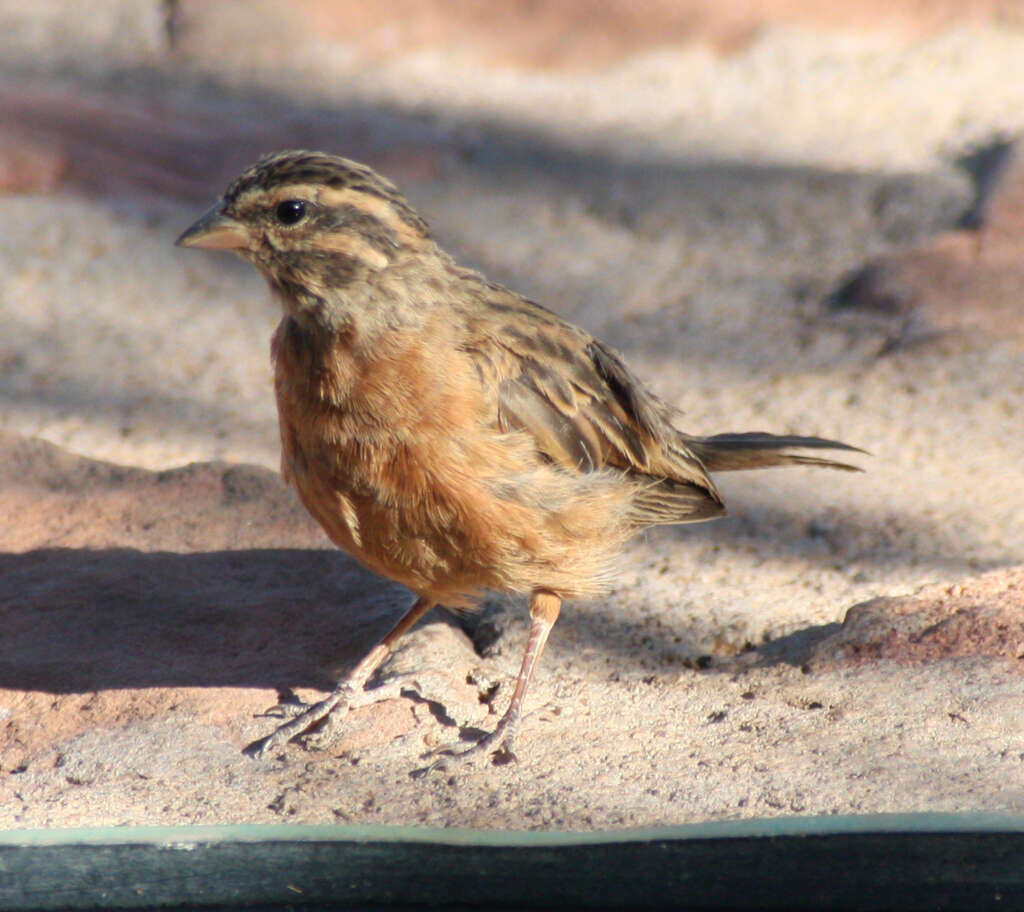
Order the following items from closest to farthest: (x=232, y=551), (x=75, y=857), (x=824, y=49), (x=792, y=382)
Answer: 1. (x=75, y=857)
2. (x=232, y=551)
3. (x=792, y=382)
4. (x=824, y=49)

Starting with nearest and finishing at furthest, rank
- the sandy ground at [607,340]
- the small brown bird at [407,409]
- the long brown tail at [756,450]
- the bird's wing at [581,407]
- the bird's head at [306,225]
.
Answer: the sandy ground at [607,340] → the small brown bird at [407,409] → the bird's head at [306,225] → the bird's wing at [581,407] → the long brown tail at [756,450]

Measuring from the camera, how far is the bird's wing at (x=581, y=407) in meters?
4.03

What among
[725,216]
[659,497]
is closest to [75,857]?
Result: [659,497]

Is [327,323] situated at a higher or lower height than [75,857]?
higher

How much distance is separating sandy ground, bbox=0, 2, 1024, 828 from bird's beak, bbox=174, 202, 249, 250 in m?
1.27

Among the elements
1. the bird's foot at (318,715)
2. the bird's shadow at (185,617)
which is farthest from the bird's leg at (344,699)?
the bird's shadow at (185,617)

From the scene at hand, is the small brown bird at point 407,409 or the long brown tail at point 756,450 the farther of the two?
the long brown tail at point 756,450

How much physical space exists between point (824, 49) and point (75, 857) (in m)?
7.91

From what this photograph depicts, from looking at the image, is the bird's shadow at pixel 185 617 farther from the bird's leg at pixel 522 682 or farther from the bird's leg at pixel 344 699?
the bird's leg at pixel 522 682

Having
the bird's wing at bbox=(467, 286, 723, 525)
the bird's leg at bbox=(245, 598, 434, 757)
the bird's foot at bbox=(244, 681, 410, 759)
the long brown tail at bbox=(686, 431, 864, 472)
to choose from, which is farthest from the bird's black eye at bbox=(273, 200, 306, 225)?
the long brown tail at bbox=(686, 431, 864, 472)

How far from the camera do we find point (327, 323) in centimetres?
385

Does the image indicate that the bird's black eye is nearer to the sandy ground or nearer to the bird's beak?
the bird's beak

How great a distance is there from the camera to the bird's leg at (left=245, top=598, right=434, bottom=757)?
149 inches

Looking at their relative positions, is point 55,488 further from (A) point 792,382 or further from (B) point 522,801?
(A) point 792,382
